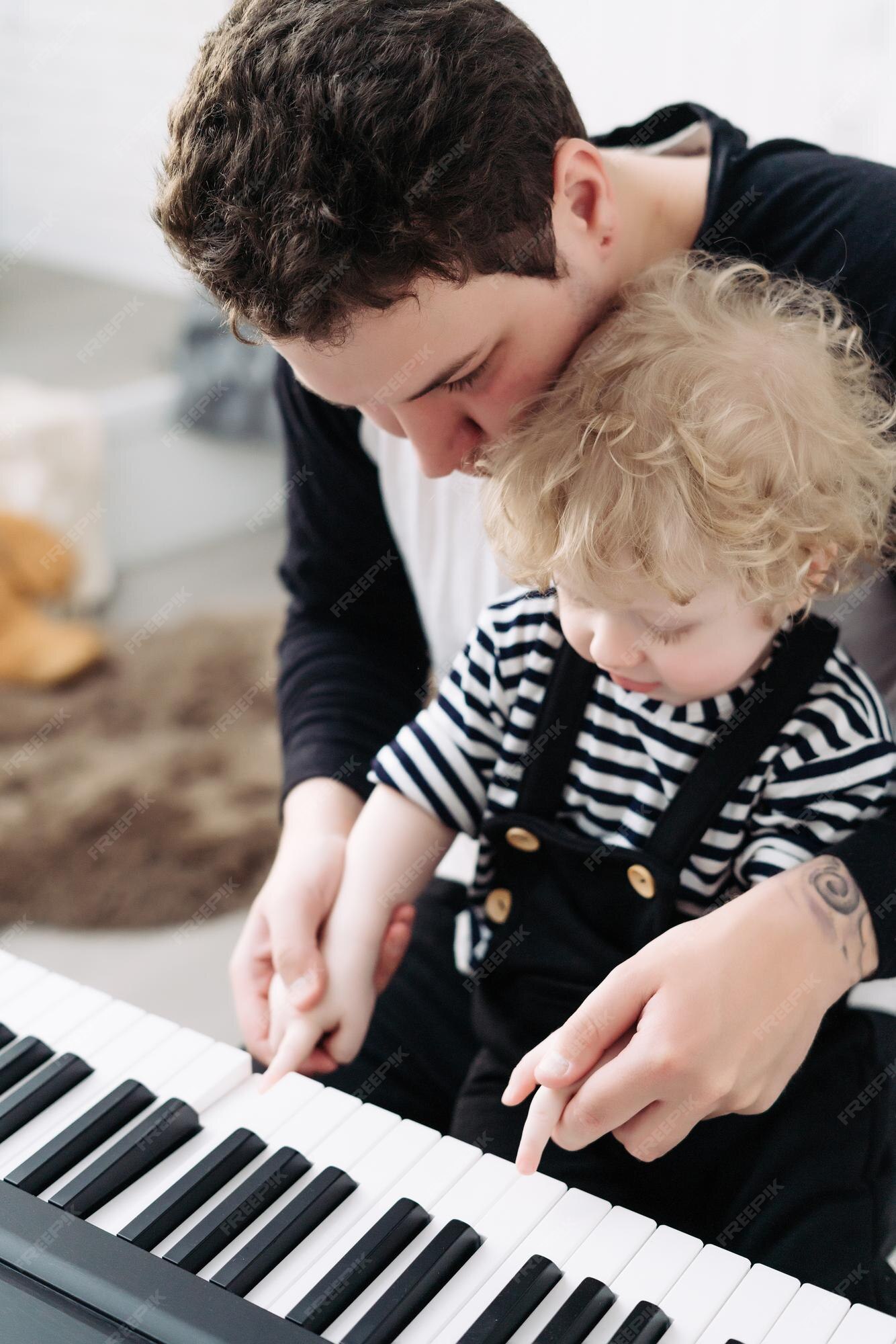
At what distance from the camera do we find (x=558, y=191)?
78 centimetres

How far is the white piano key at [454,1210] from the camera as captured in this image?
659mm

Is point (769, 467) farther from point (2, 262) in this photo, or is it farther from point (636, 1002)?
point (2, 262)

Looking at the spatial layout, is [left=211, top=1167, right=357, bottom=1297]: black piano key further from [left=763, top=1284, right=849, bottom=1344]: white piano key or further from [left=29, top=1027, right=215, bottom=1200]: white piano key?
[left=763, top=1284, right=849, bottom=1344]: white piano key

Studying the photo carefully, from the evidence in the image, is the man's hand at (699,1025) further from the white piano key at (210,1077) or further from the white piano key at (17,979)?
the white piano key at (17,979)

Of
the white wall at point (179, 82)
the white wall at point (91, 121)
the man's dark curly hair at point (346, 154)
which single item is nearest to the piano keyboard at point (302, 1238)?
Answer: the man's dark curly hair at point (346, 154)

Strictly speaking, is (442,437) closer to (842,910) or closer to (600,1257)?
(842,910)

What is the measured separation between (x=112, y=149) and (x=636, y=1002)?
9.22 ft

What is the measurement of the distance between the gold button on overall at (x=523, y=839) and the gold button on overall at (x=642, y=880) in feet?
0.25

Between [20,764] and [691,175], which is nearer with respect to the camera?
[691,175]

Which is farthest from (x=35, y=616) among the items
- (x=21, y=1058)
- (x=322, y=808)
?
(x=21, y=1058)

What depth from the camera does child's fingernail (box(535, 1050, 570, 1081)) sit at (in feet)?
2.33

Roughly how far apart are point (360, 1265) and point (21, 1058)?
27 cm

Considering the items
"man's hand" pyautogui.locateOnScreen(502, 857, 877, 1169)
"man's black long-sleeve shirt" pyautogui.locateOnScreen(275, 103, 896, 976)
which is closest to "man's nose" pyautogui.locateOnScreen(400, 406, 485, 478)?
"man's black long-sleeve shirt" pyautogui.locateOnScreen(275, 103, 896, 976)

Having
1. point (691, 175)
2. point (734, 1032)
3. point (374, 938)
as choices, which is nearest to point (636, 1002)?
point (734, 1032)
